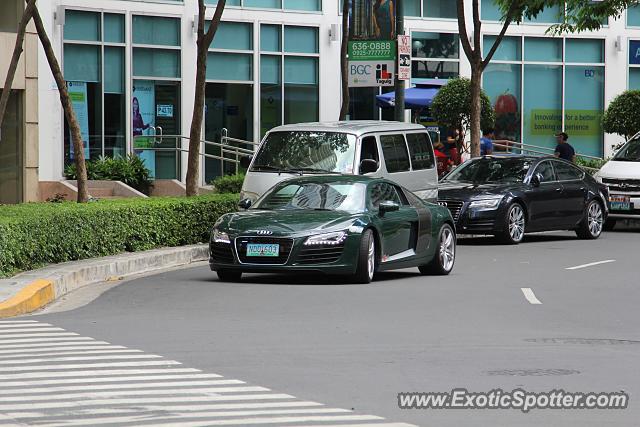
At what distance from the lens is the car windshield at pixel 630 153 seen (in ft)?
96.3

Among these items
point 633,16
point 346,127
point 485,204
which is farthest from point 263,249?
point 633,16

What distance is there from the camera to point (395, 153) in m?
23.0

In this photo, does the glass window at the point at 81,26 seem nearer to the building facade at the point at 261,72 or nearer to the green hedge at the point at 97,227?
the building facade at the point at 261,72

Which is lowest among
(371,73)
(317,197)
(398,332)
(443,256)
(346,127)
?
(398,332)

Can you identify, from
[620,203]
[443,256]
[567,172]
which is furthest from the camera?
[620,203]

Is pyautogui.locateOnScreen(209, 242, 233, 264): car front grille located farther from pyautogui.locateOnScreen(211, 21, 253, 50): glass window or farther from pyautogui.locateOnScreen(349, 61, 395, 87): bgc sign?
pyautogui.locateOnScreen(211, 21, 253, 50): glass window

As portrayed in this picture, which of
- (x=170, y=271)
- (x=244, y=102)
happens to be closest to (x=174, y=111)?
(x=244, y=102)

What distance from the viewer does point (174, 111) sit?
3634 centimetres

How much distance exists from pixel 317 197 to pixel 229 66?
65.4 ft

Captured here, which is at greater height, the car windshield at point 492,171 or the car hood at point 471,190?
the car windshield at point 492,171

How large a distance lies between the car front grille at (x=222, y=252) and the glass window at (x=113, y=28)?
61.4ft

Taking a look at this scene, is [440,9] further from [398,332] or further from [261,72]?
[398,332]

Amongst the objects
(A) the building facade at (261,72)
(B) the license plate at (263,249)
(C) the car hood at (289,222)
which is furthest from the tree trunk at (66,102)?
(A) the building facade at (261,72)

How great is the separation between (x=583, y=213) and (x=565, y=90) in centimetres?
1711
